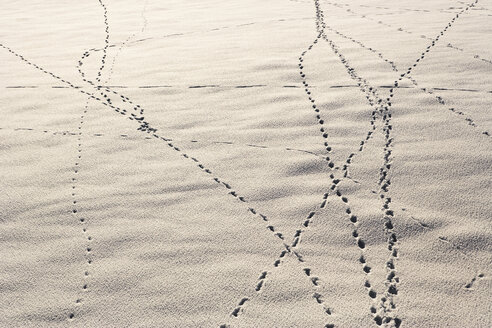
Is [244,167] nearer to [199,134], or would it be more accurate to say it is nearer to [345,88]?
[199,134]

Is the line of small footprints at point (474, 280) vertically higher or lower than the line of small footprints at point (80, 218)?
lower

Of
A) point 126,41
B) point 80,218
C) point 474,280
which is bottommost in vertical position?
point 474,280

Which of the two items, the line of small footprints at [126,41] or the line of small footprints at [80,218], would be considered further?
the line of small footprints at [126,41]

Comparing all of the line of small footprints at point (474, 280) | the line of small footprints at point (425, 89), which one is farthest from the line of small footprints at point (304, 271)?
the line of small footprints at point (425, 89)

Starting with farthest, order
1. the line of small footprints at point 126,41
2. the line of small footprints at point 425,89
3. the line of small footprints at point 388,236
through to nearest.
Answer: the line of small footprints at point 126,41 < the line of small footprints at point 425,89 < the line of small footprints at point 388,236

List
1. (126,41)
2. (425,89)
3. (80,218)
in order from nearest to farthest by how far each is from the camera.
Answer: (80,218)
(425,89)
(126,41)

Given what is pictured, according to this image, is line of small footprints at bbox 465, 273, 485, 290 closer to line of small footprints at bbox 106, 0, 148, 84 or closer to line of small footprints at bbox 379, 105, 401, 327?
line of small footprints at bbox 379, 105, 401, 327

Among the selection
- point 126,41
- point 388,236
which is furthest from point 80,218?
point 126,41

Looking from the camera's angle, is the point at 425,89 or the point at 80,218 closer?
the point at 80,218

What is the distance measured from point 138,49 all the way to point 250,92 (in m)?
1.63

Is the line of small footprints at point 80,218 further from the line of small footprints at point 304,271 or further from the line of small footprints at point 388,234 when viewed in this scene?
the line of small footprints at point 388,234

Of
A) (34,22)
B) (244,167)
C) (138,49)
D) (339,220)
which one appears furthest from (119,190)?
(34,22)

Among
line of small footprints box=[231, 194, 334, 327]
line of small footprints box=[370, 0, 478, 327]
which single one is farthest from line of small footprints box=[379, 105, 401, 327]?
line of small footprints box=[231, 194, 334, 327]

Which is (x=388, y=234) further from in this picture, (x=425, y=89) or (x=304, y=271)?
(x=425, y=89)
